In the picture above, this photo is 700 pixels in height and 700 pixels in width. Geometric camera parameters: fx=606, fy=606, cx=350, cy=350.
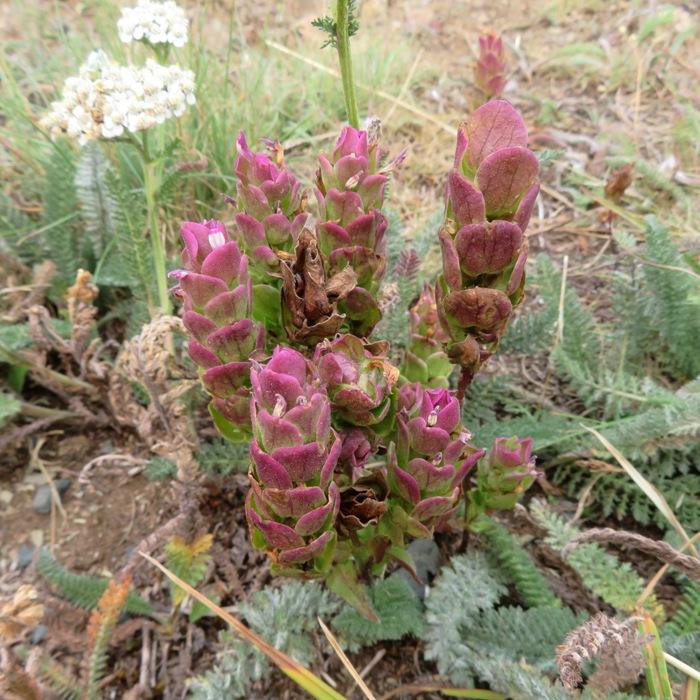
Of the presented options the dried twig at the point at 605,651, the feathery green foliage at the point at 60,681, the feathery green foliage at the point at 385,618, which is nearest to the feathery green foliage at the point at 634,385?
the feathery green foliage at the point at 385,618

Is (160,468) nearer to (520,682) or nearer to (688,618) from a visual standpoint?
(520,682)

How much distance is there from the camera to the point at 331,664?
1414mm

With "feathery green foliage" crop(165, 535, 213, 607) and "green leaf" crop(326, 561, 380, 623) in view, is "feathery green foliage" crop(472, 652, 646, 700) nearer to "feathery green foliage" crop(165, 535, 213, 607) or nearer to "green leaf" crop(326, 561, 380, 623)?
"green leaf" crop(326, 561, 380, 623)

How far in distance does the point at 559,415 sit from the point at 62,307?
1.70 meters

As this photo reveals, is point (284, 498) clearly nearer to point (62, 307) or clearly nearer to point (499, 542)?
point (499, 542)

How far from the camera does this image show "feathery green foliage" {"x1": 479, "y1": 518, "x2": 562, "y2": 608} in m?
1.34

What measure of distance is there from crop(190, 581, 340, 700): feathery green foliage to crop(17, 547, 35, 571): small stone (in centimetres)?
65

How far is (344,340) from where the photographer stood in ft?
3.27

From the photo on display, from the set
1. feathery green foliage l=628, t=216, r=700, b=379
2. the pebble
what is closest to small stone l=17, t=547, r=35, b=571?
the pebble

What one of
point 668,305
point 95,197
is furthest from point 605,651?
point 95,197

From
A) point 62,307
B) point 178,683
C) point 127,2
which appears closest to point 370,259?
point 178,683

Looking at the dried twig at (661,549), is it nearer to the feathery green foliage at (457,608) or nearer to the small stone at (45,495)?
the feathery green foliage at (457,608)

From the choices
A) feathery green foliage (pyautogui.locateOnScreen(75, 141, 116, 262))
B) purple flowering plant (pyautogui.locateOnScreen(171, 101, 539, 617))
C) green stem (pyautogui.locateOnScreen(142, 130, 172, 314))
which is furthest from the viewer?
feathery green foliage (pyautogui.locateOnScreen(75, 141, 116, 262))

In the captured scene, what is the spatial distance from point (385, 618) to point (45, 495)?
3.65ft
